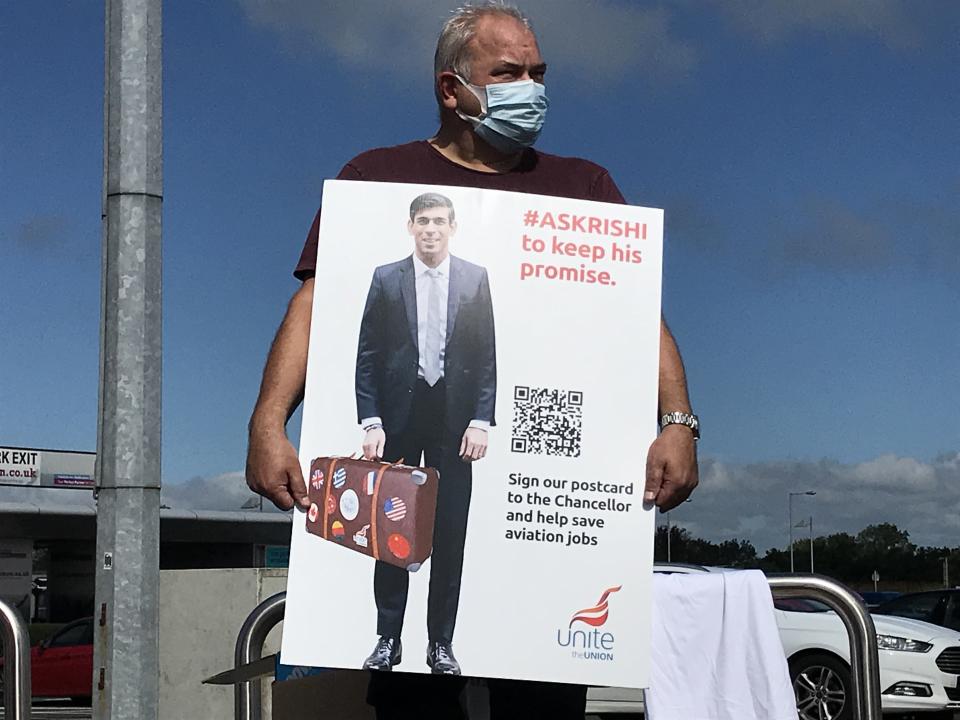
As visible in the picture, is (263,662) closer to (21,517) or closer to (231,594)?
(231,594)

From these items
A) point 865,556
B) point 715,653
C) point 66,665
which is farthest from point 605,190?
point 865,556

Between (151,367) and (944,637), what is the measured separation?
1172 centimetres

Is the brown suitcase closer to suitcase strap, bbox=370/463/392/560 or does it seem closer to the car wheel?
suitcase strap, bbox=370/463/392/560

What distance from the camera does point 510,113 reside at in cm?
329

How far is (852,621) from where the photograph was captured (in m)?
3.45

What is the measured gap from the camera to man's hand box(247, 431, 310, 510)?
3.02m

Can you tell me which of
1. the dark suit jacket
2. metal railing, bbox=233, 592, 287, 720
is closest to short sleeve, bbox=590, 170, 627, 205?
the dark suit jacket

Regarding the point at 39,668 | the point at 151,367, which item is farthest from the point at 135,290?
the point at 39,668

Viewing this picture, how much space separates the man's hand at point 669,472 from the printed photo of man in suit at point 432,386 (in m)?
0.35

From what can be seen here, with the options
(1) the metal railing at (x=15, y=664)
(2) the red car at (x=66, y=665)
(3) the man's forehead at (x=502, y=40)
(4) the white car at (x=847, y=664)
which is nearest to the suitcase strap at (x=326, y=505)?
(3) the man's forehead at (x=502, y=40)

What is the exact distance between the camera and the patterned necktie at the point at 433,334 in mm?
3090

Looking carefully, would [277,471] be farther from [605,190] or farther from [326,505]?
[605,190]

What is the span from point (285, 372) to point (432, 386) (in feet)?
1.07

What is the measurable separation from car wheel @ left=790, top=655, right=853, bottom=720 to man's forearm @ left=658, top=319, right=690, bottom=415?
1052 centimetres
